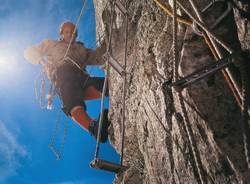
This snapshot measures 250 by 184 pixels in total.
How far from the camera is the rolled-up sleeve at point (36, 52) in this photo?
6.08 metres

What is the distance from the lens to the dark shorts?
210 inches

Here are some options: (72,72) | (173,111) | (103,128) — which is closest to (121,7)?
(72,72)

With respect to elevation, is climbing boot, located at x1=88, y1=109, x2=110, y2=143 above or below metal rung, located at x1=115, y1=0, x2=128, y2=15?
below

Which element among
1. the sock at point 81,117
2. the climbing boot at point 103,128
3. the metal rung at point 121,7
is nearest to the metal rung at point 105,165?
the climbing boot at point 103,128

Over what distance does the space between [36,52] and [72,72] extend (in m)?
0.99

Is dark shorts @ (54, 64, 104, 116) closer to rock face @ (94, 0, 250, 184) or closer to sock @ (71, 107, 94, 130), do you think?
sock @ (71, 107, 94, 130)

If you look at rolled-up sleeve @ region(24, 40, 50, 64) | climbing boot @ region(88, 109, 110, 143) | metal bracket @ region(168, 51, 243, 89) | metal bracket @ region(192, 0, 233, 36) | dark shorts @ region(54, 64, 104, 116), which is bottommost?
metal bracket @ region(168, 51, 243, 89)

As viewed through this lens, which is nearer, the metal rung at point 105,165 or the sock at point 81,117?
the metal rung at point 105,165

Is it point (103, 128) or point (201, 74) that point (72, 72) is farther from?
point (201, 74)

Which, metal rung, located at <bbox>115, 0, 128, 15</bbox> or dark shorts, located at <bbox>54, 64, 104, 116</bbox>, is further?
dark shorts, located at <bbox>54, 64, 104, 116</bbox>

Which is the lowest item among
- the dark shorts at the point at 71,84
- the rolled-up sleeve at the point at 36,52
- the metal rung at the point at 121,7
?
the dark shorts at the point at 71,84

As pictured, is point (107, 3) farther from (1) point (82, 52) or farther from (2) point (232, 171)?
(2) point (232, 171)

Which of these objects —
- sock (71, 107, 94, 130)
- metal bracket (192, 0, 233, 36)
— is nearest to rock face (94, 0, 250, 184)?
metal bracket (192, 0, 233, 36)

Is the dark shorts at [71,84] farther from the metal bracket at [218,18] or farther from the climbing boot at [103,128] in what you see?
the metal bracket at [218,18]
